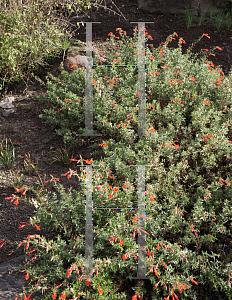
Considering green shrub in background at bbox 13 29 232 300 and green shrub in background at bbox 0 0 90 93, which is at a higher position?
green shrub in background at bbox 0 0 90 93

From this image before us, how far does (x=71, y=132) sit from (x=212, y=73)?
215 centimetres

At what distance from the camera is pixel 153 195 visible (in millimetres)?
2572

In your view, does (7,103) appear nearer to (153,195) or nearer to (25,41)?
(25,41)

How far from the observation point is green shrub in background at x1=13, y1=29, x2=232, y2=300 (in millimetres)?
2189

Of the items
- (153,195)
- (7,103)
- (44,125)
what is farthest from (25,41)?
(153,195)

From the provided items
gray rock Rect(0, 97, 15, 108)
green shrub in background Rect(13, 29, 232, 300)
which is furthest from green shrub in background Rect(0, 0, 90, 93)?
green shrub in background Rect(13, 29, 232, 300)

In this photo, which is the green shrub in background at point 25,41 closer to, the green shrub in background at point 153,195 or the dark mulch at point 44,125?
the dark mulch at point 44,125

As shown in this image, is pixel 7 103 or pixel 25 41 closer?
pixel 7 103

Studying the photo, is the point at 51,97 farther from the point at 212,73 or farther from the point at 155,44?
the point at 155,44

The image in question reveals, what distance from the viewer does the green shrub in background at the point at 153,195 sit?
2189 mm

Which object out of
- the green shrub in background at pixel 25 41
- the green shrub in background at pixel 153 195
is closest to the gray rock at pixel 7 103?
the green shrub in background at pixel 25 41

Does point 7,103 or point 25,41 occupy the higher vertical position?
point 25,41

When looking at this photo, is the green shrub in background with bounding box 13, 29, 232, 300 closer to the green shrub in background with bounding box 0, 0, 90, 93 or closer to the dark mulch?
the dark mulch

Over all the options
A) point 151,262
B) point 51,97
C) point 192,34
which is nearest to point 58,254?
point 151,262
